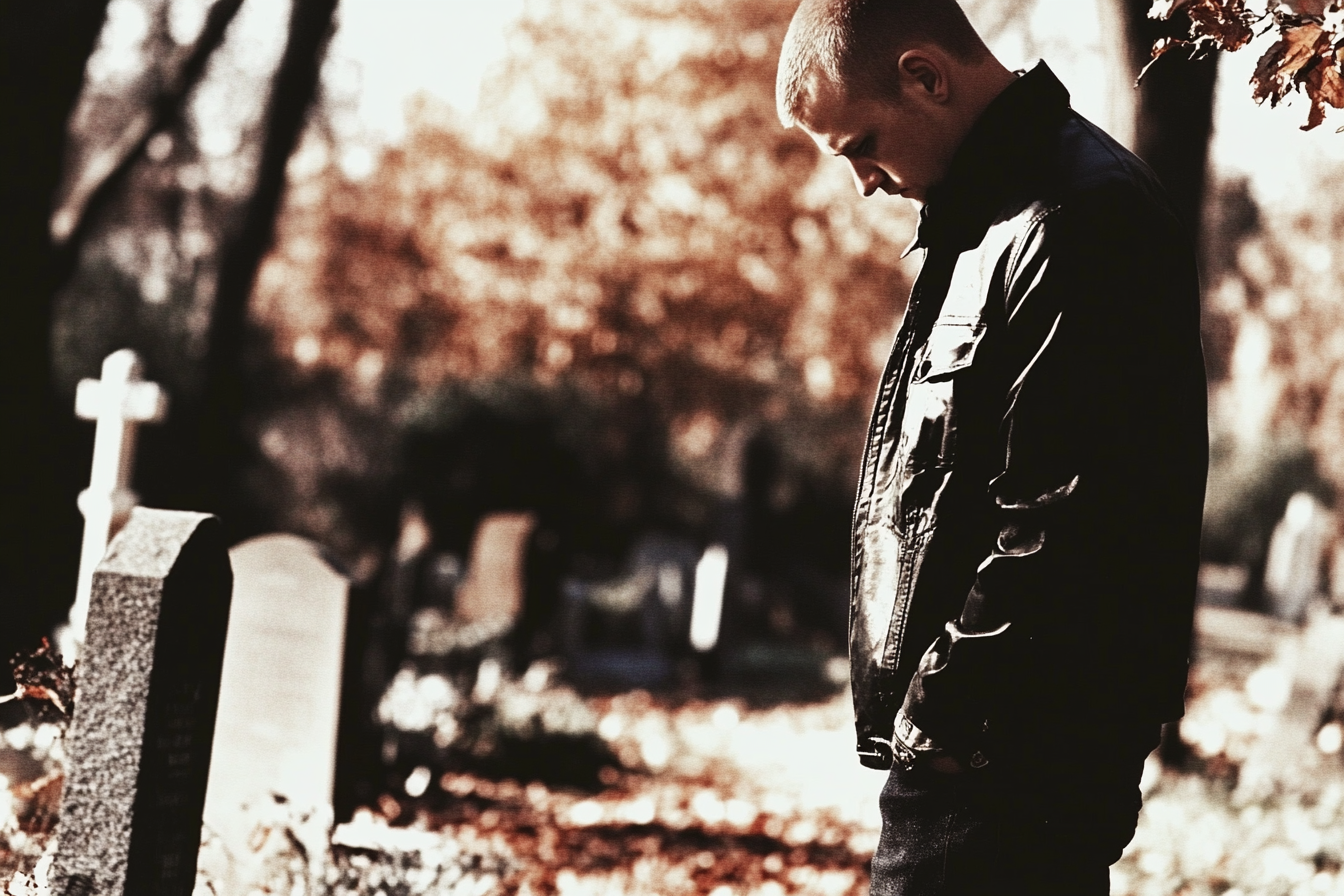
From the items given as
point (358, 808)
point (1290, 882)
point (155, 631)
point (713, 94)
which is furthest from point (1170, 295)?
point (713, 94)

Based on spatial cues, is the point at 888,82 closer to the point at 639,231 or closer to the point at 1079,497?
the point at 1079,497

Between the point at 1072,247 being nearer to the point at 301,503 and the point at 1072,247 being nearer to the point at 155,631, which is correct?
the point at 155,631

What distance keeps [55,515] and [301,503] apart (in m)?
13.5

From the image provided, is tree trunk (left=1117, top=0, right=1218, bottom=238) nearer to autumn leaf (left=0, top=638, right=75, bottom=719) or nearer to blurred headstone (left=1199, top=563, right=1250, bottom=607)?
autumn leaf (left=0, top=638, right=75, bottom=719)

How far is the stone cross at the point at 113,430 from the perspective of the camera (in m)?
6.49

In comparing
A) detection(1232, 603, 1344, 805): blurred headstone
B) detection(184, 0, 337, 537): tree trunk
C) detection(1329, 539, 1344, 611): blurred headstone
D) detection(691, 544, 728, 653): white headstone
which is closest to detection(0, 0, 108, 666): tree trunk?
detection(184, 0, 337, 537): tree trunk

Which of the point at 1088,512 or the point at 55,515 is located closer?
the point at 1088,512

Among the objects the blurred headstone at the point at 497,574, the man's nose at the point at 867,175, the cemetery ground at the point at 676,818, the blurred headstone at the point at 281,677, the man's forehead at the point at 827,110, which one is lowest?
the cemetery ground at the point at 676,818

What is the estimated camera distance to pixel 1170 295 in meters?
2.15

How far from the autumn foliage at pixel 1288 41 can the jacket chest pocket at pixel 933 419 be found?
3.43 ft

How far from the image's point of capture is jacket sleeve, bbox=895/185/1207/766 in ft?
6.79

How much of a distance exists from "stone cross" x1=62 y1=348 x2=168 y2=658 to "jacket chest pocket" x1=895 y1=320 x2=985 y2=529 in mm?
5073

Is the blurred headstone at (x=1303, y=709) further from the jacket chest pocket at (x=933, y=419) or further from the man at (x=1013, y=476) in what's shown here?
the jacket chest pocket at (x=933, y=419)

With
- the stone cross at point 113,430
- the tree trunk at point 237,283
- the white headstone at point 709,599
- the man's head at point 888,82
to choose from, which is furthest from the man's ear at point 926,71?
the white headstone at point 709,599
